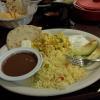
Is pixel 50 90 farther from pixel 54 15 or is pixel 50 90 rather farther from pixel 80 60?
pixel 54 15

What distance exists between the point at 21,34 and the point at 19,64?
0.81 feet

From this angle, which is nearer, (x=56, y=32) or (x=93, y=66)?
(x=93, y=66)

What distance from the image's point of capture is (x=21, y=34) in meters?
1.15

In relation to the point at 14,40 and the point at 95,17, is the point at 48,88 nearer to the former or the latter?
the point at 14,40

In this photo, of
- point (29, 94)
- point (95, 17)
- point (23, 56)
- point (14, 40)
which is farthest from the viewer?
point (95, 17)

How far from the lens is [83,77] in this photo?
928 millimetres

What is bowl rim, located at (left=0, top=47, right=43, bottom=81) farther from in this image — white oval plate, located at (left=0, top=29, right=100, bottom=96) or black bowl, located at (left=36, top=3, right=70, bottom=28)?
black bowl, located at (left=36, top=3, right=70, bottom=28)

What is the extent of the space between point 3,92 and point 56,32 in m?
0.38

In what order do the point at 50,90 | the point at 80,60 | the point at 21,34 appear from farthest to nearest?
the point at 21,34 → the point at 80,60 → the point at 50,90

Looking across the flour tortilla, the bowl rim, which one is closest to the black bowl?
the flour tortilla

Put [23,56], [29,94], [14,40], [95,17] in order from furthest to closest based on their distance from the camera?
[95,17], [14,40], [23,56], [29,94]

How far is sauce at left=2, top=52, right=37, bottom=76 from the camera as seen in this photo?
914 millimetres

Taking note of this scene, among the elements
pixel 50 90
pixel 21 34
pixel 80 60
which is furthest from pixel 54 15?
pixel 50 90

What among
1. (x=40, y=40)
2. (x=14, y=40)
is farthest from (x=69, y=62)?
(x=14, y=40)
